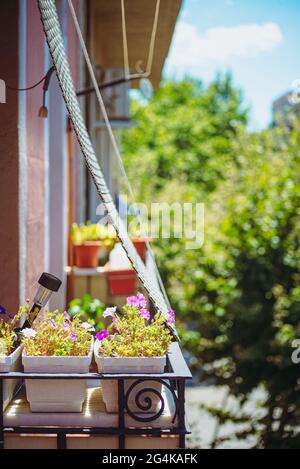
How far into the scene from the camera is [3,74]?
3.14 meters

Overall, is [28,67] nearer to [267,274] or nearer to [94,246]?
[94,246]

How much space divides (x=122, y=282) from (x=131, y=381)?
9.03 feet

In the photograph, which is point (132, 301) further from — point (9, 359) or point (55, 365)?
point (9, 359)

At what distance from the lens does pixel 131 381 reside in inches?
96.5

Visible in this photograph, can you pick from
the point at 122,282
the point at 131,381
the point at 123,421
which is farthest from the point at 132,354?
the point at 122,282

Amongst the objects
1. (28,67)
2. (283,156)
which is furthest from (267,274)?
(28,67)

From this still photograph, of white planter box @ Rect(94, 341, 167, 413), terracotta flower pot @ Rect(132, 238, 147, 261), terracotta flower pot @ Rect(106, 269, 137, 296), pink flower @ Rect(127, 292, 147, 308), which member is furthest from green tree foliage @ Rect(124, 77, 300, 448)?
white planter box @ Rect(94, 341, 167, 413)

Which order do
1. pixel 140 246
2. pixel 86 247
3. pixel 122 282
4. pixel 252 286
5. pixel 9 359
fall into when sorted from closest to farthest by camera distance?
pixel 9 359
pixel 122 282
pixel 86 247
pixel 140 246
pixel 252 286

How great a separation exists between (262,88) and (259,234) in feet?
85.0

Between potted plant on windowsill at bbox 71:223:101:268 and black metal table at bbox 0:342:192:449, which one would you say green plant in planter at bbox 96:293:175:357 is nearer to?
black metal table at bbox 0:342:192:449

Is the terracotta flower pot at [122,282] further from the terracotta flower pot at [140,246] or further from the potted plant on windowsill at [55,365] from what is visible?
the potted plant on windowsill at [55,365]

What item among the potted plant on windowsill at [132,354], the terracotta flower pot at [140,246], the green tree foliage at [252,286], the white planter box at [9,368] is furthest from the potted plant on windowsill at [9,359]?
the green tree foliage at [252,286]

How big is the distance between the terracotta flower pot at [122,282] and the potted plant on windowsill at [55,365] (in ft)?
8.55
